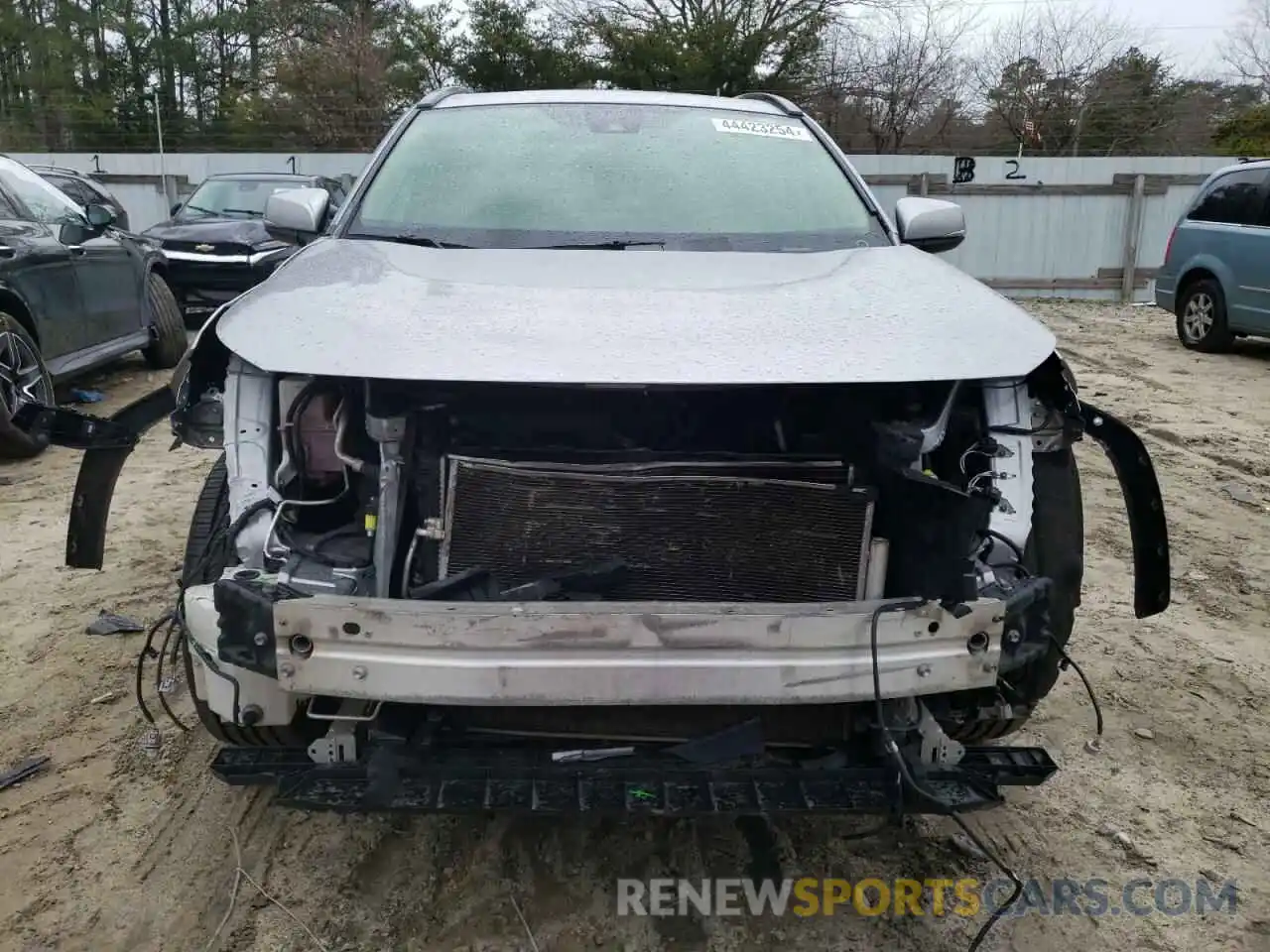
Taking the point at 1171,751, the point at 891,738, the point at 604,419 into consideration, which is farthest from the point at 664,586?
the point at 1171,751

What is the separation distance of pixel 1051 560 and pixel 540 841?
1456 mm

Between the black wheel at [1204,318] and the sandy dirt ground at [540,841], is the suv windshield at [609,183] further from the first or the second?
the black wheel at [1204,318]

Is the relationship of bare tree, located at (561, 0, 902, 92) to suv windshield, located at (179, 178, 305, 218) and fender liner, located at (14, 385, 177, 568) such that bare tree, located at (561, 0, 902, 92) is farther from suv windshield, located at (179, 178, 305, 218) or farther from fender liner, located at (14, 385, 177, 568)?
fender liner, located at (14, 385, 177, 568)

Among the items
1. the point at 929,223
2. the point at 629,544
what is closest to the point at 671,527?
the point at 629,544

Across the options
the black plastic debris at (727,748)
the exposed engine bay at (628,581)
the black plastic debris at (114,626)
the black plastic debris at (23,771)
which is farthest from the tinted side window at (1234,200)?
the black plastic debris at (23,771)

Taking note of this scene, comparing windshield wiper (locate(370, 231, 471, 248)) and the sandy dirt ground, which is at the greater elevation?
windshield wiper (locate(370, 231, 471, 248))

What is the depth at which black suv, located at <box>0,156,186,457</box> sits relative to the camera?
18.5 feet

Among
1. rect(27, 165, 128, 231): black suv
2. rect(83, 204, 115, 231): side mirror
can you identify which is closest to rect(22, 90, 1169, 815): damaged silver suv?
rect(83, 204, 115, 231): side mirror

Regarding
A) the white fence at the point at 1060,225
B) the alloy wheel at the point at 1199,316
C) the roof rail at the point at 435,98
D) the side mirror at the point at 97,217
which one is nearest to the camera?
the roof rail at the point at 435,98

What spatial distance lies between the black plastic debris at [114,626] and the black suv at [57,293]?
2026mm

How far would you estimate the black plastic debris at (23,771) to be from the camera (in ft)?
8.97

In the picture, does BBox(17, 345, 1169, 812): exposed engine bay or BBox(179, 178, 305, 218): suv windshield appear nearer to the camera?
BBox(17, 345, 1169, 812): exposed engine bay

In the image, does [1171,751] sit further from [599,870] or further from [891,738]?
[599,870]

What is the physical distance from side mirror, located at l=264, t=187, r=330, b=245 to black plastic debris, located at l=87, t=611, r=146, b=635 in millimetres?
1538
